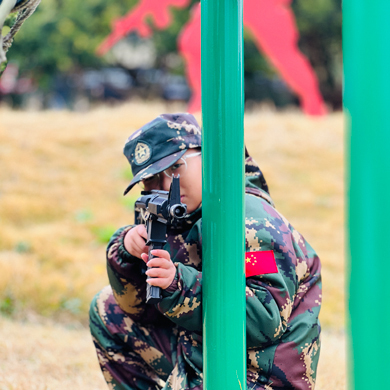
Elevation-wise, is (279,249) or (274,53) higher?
(274,53)

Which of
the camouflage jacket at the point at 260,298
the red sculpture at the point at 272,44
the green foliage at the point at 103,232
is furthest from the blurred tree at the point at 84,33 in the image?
the camouflage jacket at the point at 260,298

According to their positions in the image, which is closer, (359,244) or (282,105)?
(359,244)

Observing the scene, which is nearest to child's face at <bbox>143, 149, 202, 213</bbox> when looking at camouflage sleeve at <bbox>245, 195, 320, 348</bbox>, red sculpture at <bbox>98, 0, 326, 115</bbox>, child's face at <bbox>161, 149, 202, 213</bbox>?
child's face at <bbox>161, 149, 202, 213</bbox>

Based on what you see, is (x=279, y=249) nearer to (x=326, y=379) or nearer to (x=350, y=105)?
(x=350, y=105)

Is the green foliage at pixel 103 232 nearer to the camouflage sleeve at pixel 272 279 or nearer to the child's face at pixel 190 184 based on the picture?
the child's face at pixel 190 184

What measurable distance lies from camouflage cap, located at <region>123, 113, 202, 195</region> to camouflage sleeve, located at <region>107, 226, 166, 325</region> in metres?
0.18

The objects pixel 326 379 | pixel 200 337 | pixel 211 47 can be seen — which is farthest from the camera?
pixel 326 379

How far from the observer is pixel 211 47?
1257 millimetres

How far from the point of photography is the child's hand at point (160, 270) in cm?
131

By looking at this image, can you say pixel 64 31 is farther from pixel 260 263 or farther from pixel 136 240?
pixel 260 263

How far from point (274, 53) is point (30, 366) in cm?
741

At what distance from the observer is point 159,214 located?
1.29 m

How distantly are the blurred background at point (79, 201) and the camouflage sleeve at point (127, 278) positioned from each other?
0.71m

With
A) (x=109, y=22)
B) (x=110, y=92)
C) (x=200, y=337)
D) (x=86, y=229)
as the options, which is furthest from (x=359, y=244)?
(x=110, y=92)
